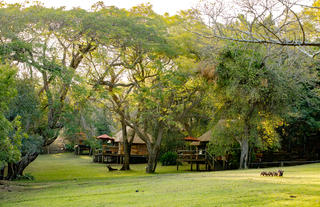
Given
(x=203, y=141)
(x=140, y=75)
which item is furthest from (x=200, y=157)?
(x=140, y=75)

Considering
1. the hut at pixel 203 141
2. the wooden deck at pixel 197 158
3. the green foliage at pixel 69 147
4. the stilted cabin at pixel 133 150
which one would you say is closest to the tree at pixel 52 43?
the wooden deck at pixel 197 158

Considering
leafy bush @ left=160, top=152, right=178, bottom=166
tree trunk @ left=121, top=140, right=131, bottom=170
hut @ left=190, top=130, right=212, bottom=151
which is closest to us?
tree trunk @ left=121, top=140, right=131, bottom=170

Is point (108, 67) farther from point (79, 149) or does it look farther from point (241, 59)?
point (79, 149)

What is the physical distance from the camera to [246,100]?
18516 mm

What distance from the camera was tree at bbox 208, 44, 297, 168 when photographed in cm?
1777

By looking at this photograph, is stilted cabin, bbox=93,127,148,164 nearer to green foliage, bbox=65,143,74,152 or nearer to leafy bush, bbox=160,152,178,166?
leafy bush, bbox=160,152,178,166

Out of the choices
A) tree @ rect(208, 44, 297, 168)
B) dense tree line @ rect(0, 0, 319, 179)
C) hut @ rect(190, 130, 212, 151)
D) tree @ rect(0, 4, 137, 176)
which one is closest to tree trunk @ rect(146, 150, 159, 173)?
dense tree line @ rect(0, 0, 319, 179)

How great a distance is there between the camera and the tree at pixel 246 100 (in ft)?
58.3

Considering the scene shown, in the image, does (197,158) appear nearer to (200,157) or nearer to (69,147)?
(200,157)

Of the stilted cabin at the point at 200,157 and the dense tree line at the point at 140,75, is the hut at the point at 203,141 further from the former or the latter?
the dense tree line at the point at 140,75

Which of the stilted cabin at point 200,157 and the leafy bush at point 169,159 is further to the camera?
the leafy bush at point 169,159

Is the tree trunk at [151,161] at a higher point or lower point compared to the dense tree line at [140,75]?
lower

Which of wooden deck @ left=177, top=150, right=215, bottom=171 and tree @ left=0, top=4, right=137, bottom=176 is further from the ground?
tree @ left=0, top=4, right=137, bottom=176

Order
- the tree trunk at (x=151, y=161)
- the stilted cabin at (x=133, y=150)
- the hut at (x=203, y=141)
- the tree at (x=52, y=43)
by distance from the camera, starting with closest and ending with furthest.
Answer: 1. the tree at (x=52, y=43)
2. the tree trunk at (x=151, y=161)
3. the hut at (x=203, y=141)
4. the stilted cabin at (x=133, y=150)
